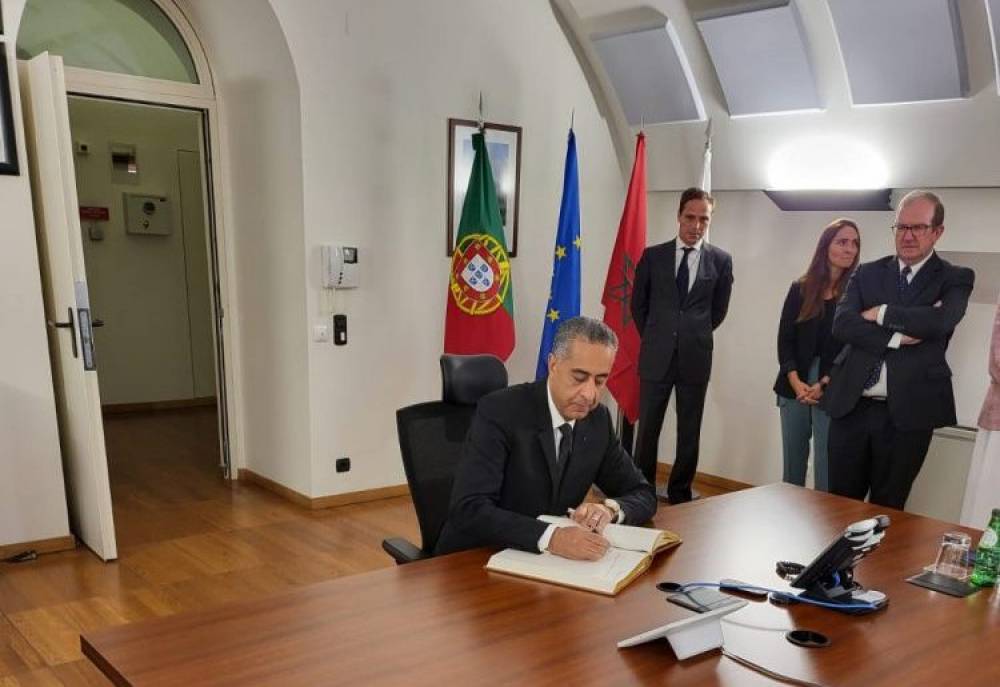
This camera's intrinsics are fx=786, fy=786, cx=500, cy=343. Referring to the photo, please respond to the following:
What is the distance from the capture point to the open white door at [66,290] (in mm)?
3170

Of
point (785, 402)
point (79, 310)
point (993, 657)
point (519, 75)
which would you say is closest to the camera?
point (993, 657)

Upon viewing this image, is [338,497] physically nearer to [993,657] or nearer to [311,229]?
[311,229]

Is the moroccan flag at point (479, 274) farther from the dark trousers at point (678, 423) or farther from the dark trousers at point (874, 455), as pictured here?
the dark trousers at point (874, 455)

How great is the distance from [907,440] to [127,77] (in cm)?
408

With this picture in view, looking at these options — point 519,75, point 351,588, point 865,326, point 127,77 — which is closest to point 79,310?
point 127,77

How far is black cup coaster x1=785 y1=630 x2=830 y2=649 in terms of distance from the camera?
143 centimetres

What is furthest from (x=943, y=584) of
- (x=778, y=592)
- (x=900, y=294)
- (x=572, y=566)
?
(x=900, y=294)

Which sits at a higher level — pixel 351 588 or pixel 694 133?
pixel 694 133

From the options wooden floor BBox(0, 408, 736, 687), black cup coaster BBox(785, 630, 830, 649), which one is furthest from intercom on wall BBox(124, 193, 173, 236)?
black cup coaster BBox(785, 630, 830, 649)

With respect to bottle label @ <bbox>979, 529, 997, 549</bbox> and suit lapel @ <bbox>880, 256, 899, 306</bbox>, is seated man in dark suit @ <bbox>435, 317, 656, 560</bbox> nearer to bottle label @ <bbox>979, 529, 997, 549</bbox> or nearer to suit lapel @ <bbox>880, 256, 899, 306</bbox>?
bottle label @ <bbox>979, 529, 997, 549</bbox>

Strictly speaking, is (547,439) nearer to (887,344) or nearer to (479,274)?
(887,344)

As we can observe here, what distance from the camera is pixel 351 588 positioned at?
5.24 ft

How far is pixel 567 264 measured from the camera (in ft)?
14.9

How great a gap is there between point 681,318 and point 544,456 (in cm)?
234
